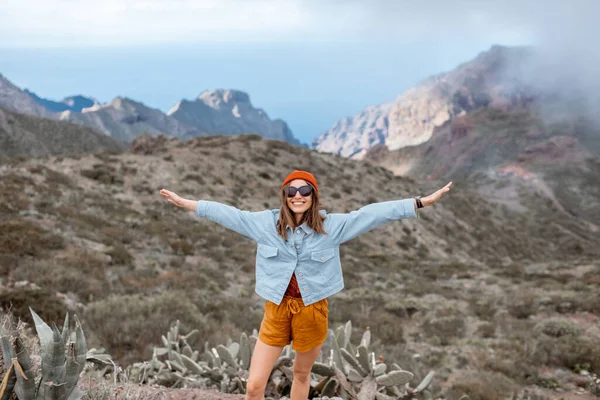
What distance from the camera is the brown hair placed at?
3.18 meters

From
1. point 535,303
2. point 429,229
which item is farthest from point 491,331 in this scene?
point 429,229

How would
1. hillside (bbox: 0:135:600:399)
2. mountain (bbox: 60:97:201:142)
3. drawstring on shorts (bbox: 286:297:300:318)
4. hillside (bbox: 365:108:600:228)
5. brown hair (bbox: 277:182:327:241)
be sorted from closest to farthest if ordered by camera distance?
drawstring on shorts (bbox: 286:297:300:318) < brown hair (bbox: 277:182:327:241) < hillside (bbox: 0:135:600:399) < hillside (bbox: 365:108:600:228) < mountain (bbox: 60:97:201:142)

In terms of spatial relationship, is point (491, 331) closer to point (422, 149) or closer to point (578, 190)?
point (578, 190)

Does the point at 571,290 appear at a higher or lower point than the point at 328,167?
lower

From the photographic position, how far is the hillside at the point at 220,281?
7.57 m

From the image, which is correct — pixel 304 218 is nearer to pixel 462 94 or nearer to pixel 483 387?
pixel 483 387

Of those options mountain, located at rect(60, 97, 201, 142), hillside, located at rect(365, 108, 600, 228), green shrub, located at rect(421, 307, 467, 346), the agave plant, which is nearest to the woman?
the agave plant

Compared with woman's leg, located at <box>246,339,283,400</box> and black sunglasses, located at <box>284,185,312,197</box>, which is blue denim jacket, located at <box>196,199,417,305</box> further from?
woman's leg, located at <box>246,339,283,400</box>

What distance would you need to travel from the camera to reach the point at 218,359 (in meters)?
4.79

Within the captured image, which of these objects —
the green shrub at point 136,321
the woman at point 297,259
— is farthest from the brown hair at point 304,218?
the green shrub at point 136,321

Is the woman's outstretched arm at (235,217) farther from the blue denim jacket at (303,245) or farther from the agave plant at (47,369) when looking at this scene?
the agave plant at (47,369)

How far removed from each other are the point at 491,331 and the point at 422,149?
100299 mm

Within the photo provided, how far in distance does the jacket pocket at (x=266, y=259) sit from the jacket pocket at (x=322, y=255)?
11.2 inches

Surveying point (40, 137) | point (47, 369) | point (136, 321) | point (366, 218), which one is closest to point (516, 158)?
point (136, 321)
